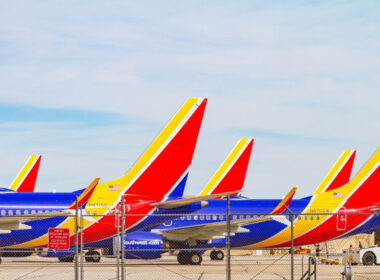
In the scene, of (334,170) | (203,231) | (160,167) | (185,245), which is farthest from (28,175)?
(160,167)

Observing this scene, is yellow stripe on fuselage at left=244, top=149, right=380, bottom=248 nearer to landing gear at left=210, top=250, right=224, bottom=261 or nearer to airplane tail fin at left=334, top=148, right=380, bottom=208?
airplane tail fin at left=334, top=148, right=380, bottom=208

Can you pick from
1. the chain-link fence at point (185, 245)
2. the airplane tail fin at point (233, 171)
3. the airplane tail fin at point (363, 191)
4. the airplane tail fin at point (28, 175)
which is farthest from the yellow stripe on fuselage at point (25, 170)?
the airplane tail fin at point (363, 191)

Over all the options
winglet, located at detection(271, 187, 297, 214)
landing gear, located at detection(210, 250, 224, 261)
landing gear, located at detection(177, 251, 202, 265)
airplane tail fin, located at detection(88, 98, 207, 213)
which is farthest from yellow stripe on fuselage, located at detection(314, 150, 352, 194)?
airplane tail fin, located at detection(88, 98, 207, 213)

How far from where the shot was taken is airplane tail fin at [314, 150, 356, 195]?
50.4 meters

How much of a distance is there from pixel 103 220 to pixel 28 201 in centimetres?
357

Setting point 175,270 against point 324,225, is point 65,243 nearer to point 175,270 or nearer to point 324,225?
point 175,270

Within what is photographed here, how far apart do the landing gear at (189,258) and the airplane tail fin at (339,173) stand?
20.2 metres

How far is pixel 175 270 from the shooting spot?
92.5 ft

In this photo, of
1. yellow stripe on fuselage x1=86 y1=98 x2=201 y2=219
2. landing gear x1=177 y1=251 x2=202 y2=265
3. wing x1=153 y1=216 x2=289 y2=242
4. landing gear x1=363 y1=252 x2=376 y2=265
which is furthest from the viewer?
landing gear x1=363 y1=252 x2=376 y2=265

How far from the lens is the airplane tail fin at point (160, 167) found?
2889 centimetres

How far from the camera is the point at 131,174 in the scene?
29.0m

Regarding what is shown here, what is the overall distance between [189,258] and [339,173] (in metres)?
22.0

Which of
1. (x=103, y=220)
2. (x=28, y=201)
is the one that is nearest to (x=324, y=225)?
(x=103, y=220)

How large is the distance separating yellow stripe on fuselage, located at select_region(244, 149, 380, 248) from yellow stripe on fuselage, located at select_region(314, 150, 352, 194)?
15077mm
